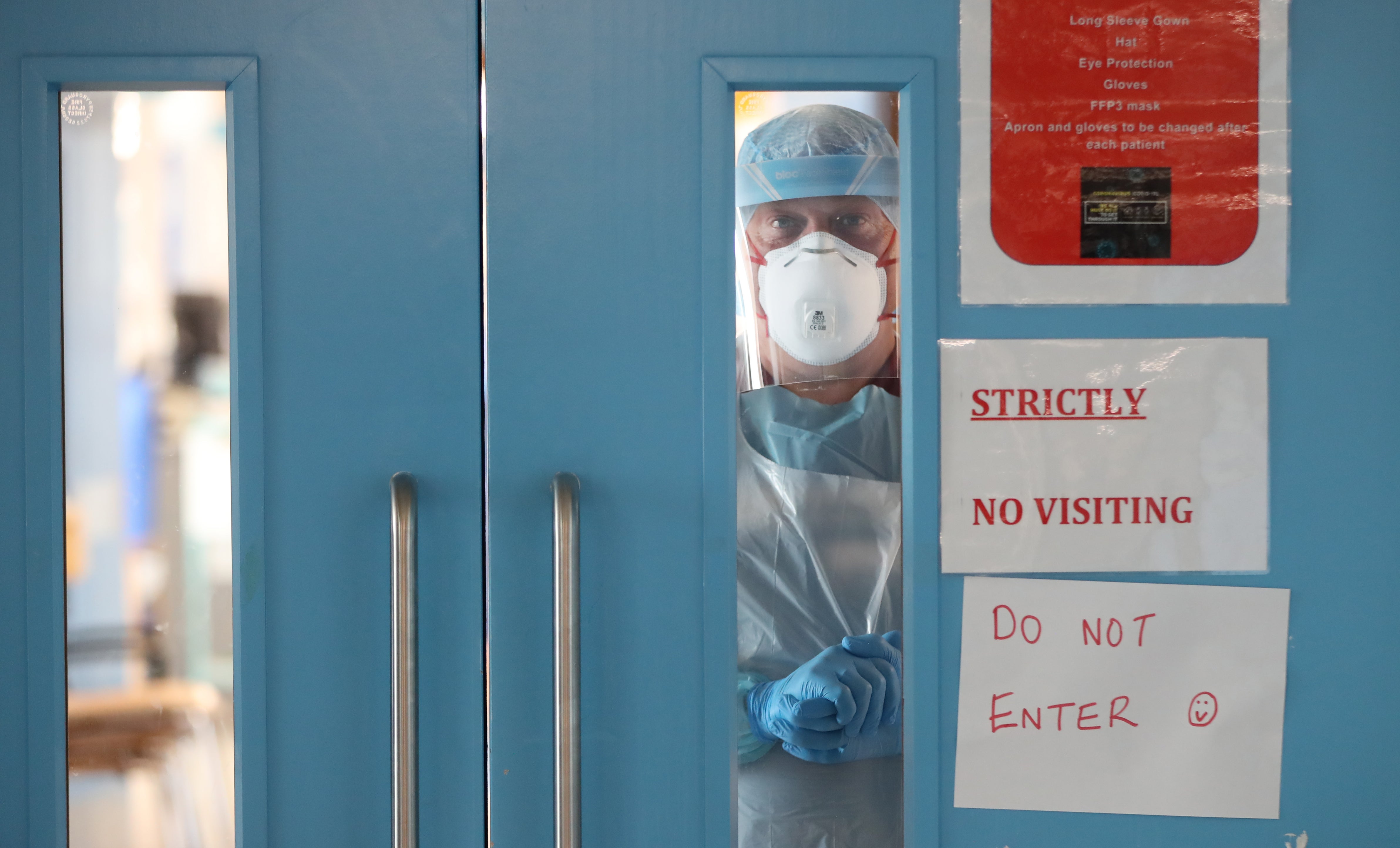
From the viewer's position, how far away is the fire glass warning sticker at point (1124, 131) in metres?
0.84

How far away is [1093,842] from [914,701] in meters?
0.23

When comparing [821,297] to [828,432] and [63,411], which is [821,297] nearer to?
[828,432]

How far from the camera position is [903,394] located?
85 cm

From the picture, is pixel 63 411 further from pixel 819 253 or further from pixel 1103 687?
pixel 1103 687

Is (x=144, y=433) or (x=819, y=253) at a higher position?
(x=819, y=253)

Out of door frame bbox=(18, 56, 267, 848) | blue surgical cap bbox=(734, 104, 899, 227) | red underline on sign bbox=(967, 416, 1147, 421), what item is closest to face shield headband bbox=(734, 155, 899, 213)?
blue surgical cap bbox=(734, 104, 899, 227)

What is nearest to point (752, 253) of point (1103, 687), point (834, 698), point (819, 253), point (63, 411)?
point (819, 253)

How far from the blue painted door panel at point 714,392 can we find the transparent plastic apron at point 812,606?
3cm

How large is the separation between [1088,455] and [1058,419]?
46 millimetres

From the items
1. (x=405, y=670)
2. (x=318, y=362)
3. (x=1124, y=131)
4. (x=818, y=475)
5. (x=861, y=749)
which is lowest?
(x=861, y=749)

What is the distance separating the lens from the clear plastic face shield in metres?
0.85

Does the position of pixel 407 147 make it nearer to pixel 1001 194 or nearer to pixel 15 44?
pixel 15 44

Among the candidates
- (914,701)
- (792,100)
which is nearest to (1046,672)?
(914,701)

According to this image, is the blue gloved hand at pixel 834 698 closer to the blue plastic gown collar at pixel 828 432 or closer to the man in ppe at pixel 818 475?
the man in ppe at pixel 818 475
